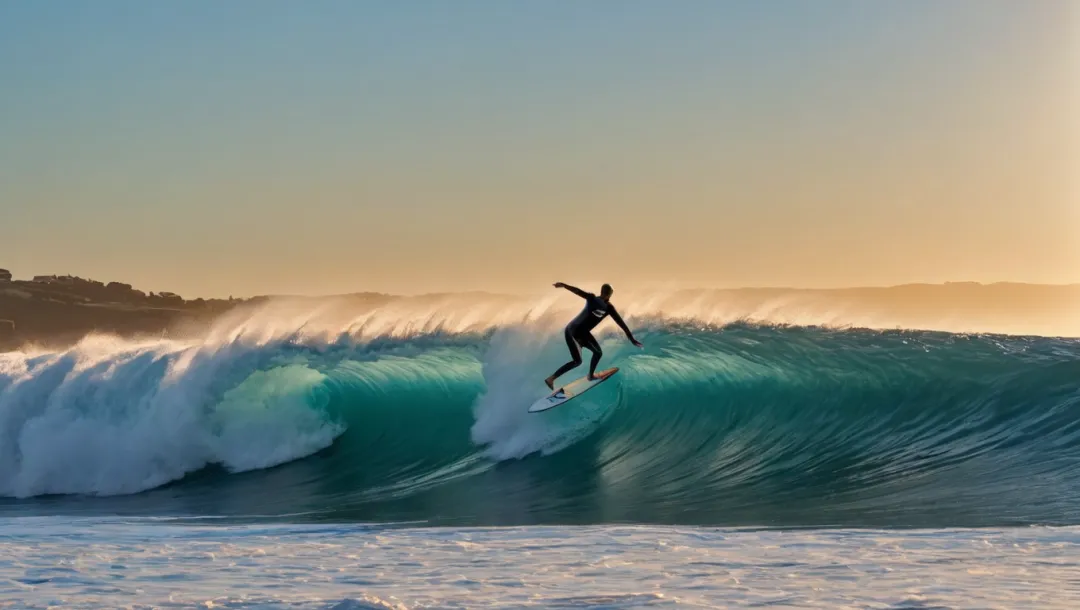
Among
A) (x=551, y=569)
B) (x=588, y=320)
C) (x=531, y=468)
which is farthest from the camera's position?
(x=531, y=468)

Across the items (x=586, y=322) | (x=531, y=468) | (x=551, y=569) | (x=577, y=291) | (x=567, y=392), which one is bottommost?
(x=551, y=569)

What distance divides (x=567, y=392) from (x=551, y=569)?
6373 millimetres

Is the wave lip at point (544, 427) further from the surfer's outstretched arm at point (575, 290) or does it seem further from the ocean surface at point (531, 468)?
the surfer's outstretched arm at point (575, 290)

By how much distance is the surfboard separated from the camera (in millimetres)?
14297

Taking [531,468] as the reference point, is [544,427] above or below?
above

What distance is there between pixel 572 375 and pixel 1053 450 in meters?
5.88

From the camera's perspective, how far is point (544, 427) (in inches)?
588

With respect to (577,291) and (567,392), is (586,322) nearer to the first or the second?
(577,291)

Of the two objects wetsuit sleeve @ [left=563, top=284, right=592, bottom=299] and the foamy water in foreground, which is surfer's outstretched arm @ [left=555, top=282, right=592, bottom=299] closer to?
wetsuit sleeve @ [left=563, top=284, right=592, bottom=299]

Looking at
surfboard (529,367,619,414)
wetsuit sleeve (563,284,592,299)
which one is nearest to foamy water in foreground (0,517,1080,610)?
wetsuit sleeve (563,284,592,299)

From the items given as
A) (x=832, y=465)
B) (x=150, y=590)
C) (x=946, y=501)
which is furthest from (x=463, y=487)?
(x=150, y=590)

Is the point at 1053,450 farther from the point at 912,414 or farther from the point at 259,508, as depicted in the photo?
the point at 259,508

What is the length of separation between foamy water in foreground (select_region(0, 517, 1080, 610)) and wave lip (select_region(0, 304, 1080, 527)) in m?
1.52

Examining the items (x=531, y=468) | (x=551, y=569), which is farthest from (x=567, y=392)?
(x=551, y=569)
